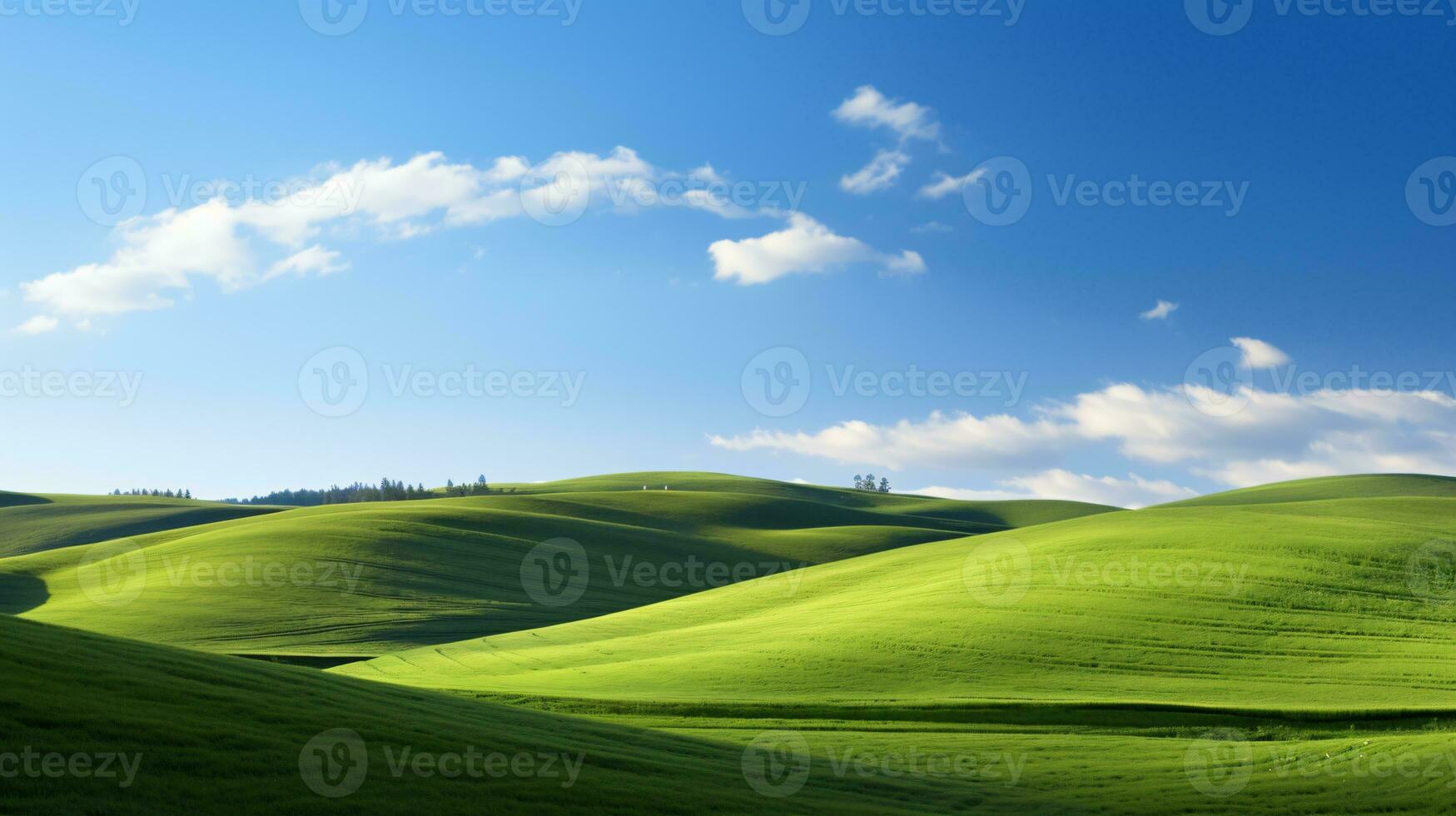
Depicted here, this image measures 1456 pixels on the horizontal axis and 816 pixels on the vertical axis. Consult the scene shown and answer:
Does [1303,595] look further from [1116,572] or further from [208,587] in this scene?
[208,587]

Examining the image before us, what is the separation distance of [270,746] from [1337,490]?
122 metres

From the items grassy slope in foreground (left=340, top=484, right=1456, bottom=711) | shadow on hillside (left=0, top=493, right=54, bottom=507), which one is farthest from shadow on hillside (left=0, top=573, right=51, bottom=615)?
shadow on hillside (left=0, top=493, right=54, bottom=507)

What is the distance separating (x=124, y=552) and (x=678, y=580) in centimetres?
3469

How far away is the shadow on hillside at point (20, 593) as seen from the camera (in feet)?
151

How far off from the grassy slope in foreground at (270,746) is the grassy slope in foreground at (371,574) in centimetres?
2611

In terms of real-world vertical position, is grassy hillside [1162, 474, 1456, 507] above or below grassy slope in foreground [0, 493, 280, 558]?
above

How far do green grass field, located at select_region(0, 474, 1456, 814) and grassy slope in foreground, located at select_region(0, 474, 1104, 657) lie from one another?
282 millimetres

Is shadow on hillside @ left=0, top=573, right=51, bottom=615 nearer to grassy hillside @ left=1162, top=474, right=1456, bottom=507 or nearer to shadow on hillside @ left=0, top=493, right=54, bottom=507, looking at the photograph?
shadow on hillside @ left=0, top=493, right=54, bottom=507

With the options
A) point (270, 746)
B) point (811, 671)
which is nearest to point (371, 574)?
point (811, 671)

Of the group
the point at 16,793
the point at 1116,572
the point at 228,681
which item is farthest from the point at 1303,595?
the point at 16,793

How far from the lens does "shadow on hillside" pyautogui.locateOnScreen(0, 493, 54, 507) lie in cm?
10012

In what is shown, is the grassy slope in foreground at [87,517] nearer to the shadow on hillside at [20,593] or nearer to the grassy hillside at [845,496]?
the shadow on hillside at [20,593]

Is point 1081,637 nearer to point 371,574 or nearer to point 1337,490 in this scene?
point 371,574

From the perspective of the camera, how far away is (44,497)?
108688 millimetres
